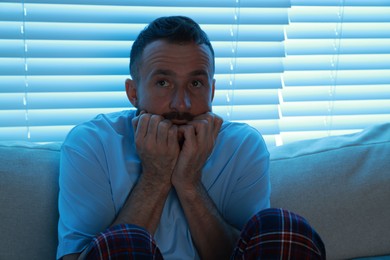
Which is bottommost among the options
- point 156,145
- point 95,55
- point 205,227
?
point 205,227

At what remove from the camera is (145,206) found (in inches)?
54.8

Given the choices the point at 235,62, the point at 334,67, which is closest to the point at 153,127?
the point at 235,62

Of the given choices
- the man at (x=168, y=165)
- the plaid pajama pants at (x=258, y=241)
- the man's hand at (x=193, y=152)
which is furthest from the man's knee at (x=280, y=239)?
the man's hand at (x=193, y=152)

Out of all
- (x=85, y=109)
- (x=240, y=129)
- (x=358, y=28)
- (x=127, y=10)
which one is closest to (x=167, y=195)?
(x=240, y=129)

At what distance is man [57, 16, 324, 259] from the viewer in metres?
1.39

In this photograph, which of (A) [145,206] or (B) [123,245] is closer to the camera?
(B) [123,245]

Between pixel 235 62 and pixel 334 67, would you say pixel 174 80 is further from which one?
pixel 334 67

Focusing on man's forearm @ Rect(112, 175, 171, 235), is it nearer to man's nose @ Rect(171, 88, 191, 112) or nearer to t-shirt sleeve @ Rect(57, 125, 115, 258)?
t-shirt sleeve @ Rect(57, 125, 115, 258)

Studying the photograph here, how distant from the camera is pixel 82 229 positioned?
4.37ft

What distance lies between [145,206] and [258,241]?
0.37 m

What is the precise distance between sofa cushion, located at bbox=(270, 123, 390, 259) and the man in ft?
0.54

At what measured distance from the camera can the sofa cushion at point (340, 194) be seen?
1609 millimetres

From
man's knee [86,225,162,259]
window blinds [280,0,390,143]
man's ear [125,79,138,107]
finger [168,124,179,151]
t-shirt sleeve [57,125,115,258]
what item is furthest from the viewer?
window blinds [280,0,390,143]

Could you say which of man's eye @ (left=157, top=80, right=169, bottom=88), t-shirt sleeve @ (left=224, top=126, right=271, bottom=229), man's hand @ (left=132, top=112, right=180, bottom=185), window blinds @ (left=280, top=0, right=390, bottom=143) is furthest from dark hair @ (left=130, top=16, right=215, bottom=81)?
window blinds @ (left=280, top=0, right=390, bottom=143)
